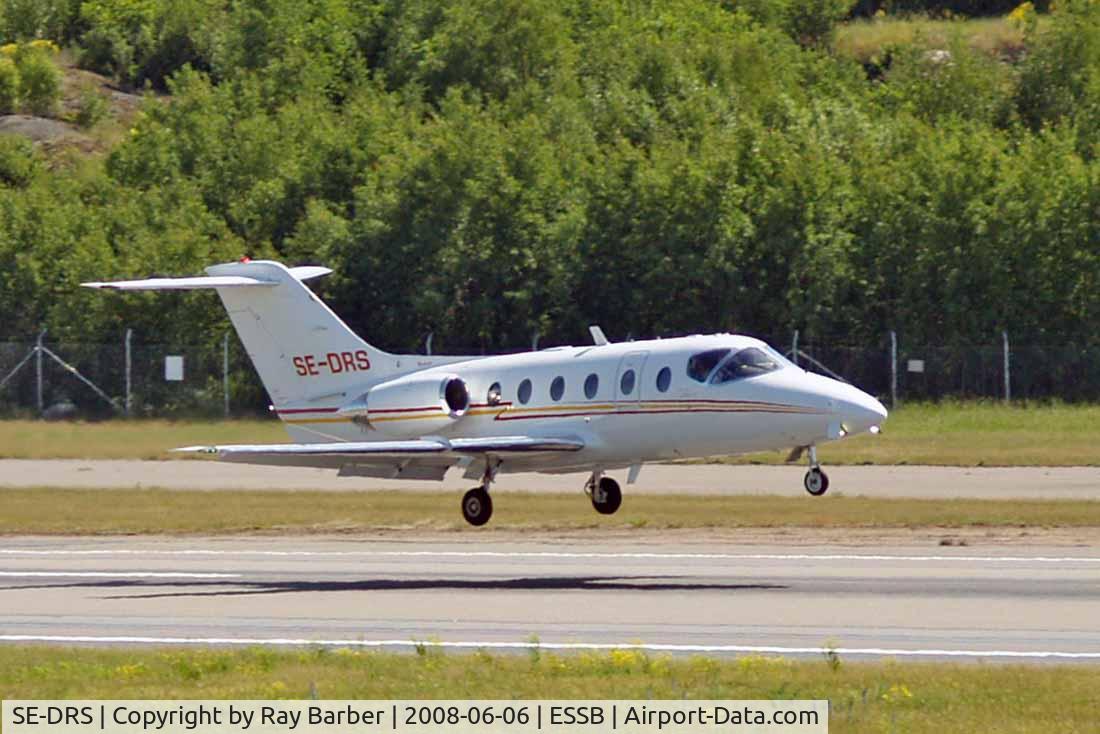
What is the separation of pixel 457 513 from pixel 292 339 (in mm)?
4910

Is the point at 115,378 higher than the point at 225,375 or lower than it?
lower

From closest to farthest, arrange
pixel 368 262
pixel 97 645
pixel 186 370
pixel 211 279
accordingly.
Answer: pixel 97 645
pixel 211 279
pixel 186 370
pixel 368 262

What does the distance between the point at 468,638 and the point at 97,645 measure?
3314 millimetres

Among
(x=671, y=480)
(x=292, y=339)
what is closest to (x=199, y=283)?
(x=292, y=339)

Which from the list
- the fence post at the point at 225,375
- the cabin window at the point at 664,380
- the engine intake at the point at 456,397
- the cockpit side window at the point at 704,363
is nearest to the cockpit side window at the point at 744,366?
the cockpit side window at the point at 704,363

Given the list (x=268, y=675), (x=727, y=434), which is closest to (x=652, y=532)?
(x=727, y=434)

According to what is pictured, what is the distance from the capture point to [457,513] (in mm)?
31812

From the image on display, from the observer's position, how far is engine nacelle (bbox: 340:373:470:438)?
26953mm

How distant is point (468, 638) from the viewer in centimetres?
1728

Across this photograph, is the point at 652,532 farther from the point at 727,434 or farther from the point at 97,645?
the point at 97,645

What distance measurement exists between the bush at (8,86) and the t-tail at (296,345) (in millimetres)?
48917

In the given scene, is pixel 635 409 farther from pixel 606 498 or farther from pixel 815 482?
pixel 815 482

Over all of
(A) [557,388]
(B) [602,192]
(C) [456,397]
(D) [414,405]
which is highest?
(B) [602,192]

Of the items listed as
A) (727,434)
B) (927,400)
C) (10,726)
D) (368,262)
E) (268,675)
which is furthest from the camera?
(368,262)
